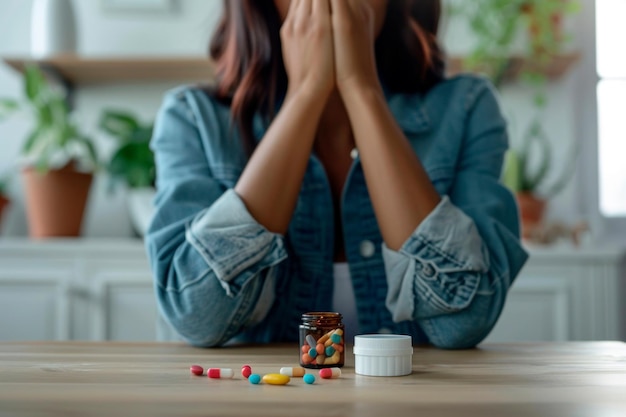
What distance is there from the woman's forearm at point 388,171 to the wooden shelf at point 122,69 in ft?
4.15

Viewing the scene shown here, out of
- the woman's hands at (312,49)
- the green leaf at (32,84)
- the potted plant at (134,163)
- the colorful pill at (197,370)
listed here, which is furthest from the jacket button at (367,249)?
the green leaf at (32,84)

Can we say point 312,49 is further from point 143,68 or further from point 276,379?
point 143,68

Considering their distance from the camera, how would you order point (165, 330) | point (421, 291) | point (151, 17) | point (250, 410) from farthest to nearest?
point (151, 17)
point (165, 330)
point (421, 291)
point (250, 410)

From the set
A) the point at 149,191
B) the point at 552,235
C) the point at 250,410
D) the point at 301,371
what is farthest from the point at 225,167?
the point at 552,235

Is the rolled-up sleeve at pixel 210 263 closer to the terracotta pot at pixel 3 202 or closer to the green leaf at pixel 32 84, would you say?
the green leaf at pixel 32 84

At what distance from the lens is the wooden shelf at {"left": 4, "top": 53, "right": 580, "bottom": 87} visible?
228 centimetres

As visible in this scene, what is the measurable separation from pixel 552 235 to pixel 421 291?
1.27 m

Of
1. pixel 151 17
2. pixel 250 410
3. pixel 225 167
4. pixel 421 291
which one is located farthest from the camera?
pixel 151 17

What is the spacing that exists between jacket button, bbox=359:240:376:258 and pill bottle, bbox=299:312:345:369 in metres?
0.39

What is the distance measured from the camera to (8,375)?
0.73 m

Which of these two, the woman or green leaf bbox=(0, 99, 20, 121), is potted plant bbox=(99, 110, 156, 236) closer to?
green leaf bbox=(0, 99, 20, 121)

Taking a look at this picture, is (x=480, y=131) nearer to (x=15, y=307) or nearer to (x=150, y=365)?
(x=150, y=365)

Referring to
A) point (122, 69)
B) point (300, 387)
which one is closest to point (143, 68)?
point (122, 69)

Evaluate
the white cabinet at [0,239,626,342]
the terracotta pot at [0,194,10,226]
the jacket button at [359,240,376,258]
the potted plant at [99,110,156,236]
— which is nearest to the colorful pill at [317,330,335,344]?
the jacket button at [359,240,376,258]
